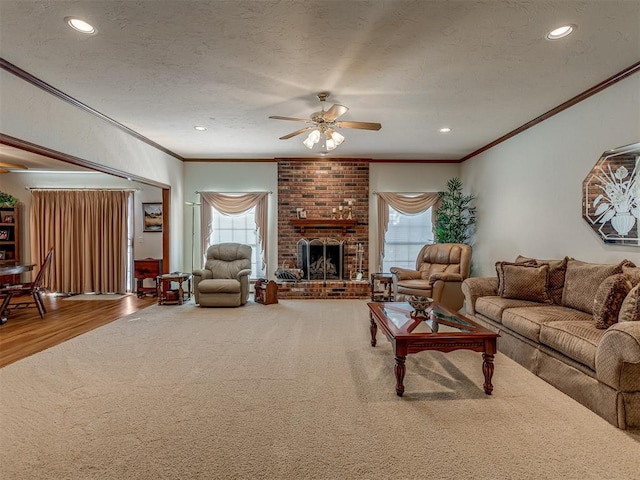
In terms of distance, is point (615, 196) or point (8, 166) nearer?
point (615, 196)

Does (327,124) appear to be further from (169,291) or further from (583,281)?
(169,291)

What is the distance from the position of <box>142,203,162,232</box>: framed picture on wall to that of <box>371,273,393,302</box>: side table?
451 cm

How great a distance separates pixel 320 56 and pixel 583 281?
122 inches

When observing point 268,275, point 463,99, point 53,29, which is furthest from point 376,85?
point 268,275

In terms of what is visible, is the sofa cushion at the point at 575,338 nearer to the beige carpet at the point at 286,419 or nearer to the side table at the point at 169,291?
the beige carpet at the point at 286,419

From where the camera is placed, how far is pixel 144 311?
5324 millimetres

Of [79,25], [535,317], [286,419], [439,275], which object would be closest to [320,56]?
[79,25]

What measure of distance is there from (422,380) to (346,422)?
891 millimetres

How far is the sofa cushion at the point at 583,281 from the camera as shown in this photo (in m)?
3.04

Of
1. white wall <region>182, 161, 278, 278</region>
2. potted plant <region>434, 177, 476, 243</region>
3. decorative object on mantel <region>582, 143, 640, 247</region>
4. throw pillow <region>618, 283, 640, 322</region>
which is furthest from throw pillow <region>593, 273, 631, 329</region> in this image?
white wall <region>182, 161, 278, 278</region>

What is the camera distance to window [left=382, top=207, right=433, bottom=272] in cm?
704

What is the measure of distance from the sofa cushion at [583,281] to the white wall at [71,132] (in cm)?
533

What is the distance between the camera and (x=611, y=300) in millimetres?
2553

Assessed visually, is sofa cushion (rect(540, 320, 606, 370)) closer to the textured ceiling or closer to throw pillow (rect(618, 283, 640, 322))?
throw pillow (rect(618, 283, 640, 322))
